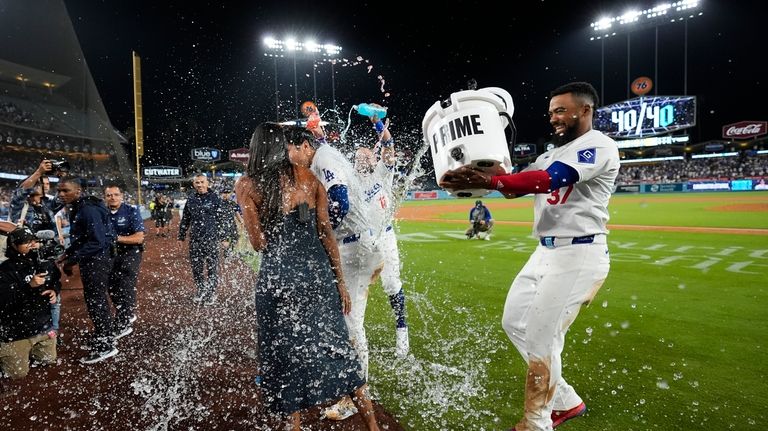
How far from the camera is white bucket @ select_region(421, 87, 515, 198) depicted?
212 cm

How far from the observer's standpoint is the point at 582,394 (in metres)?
3.30

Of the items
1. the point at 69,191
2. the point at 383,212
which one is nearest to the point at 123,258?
the point at 69,191

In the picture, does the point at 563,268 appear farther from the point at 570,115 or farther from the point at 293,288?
the point at 293,288

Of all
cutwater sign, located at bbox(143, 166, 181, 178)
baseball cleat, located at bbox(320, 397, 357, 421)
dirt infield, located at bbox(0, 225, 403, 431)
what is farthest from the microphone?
cutwater sign, located at bbox(143, 166, 181, 178)

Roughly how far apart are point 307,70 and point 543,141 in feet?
158

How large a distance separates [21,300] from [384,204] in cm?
370

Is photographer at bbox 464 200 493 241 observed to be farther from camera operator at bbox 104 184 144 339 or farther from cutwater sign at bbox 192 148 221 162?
cutwater sign at bbox 192 148 221 162

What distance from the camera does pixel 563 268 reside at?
2.54 meters

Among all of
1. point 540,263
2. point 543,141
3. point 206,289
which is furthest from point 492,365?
point 543,141

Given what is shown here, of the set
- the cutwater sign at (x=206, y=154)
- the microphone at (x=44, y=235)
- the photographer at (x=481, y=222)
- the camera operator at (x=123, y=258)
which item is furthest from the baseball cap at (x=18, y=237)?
the cutwater sign at (x=206, y=154)

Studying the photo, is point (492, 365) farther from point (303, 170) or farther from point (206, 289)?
point (206, 289)

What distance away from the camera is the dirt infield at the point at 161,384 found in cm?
310

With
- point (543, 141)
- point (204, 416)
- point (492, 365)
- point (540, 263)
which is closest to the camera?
point (540, 263)

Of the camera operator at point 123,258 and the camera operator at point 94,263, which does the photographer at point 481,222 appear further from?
the camera operator at point 94,263
